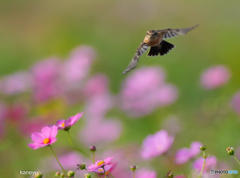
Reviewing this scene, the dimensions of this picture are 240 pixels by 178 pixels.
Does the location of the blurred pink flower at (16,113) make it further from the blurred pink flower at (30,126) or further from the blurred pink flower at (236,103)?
the blurred pink flower at (236,103)

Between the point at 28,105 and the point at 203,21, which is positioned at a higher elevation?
the point at 203,21

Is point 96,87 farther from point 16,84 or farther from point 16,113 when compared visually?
point 16,113

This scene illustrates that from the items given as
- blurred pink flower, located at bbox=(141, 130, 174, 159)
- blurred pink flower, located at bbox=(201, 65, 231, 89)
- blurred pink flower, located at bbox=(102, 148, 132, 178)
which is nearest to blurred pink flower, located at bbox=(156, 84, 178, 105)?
blurred pink flower, located at bbox=(201, 65, 231, 89)

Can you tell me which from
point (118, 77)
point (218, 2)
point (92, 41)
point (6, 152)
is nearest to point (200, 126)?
point (6, 152)

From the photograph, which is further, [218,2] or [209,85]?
[218,2]

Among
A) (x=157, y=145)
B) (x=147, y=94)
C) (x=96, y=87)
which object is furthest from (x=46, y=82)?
(x=157, y=145)

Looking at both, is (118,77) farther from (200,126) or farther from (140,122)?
(200,126)

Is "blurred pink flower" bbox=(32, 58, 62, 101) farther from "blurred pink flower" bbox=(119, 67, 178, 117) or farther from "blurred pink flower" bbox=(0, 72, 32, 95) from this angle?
"blurred pink flower" bbox=(119, 67, 178, 117)
